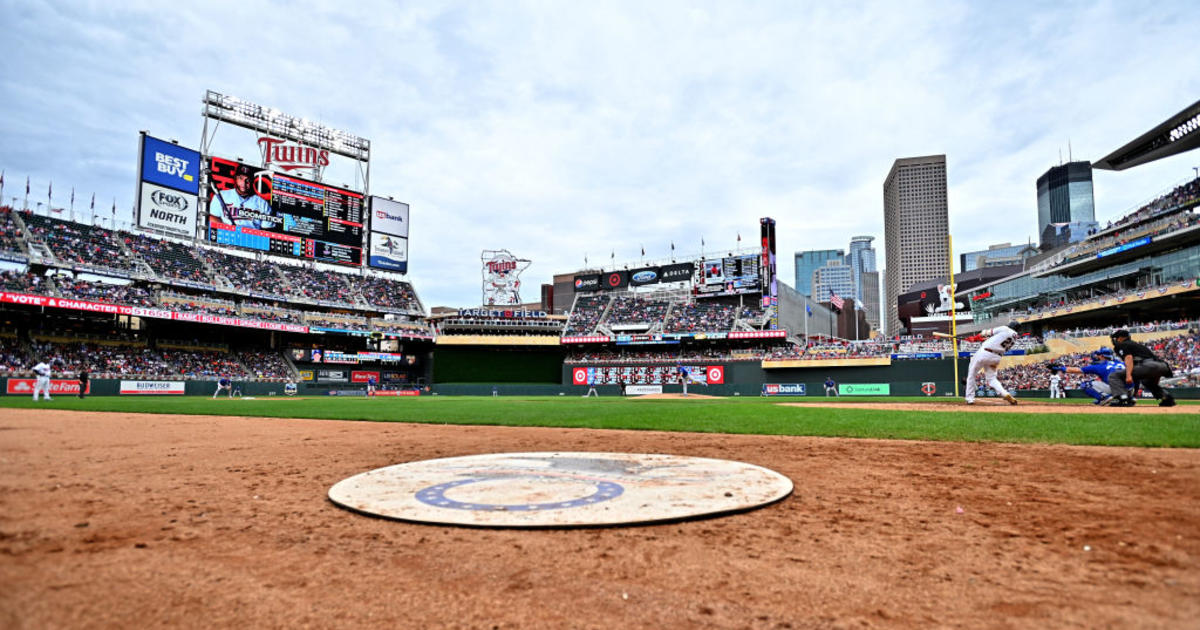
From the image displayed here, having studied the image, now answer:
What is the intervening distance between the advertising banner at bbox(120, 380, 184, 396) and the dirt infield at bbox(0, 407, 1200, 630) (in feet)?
119

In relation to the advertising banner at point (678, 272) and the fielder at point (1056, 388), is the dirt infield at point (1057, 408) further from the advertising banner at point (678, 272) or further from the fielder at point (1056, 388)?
the advertising banner at point (678, 272)

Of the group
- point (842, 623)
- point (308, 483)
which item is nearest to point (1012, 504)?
point (842, 623)

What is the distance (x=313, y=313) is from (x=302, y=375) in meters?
5.59

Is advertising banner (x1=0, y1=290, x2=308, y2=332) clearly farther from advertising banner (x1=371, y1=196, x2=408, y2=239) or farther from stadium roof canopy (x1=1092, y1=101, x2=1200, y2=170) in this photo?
stadium roof canopy (x1=1092, y1=101, x2=1200, y2=170)

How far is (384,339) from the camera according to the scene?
57.2 meters

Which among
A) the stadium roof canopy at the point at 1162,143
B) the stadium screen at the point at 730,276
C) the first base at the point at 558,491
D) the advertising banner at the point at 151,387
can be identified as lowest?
the advertising banner at the point at 151,387

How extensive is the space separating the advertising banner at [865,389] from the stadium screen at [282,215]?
41.9 metres

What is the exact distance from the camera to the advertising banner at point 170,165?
1645 inches

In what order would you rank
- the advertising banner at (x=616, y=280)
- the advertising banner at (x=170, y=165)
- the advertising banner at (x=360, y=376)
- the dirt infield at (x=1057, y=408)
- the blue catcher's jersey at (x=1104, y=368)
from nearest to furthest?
the dirt infield at (x=1057, y=408), the blue catcher's jersey at (x=1104, y=368), the advertising banner at (x=170, y=165), the advertising banner at (x=360, y=376), the advertising banner at (x=616, y=280)

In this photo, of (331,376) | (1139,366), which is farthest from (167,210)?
(1139,366)

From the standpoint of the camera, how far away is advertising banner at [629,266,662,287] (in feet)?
214

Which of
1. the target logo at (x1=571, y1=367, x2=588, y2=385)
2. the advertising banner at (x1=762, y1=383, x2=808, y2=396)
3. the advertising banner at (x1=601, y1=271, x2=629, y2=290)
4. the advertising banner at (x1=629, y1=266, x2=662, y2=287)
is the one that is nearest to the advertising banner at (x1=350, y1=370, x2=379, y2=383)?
the target logo at (x1=571, y1=367, x2=588, y2=385)

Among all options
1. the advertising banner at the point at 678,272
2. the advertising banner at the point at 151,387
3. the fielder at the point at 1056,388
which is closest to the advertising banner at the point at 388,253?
the advertising banner at the point at 151,387

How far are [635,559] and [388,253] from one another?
186 feet
